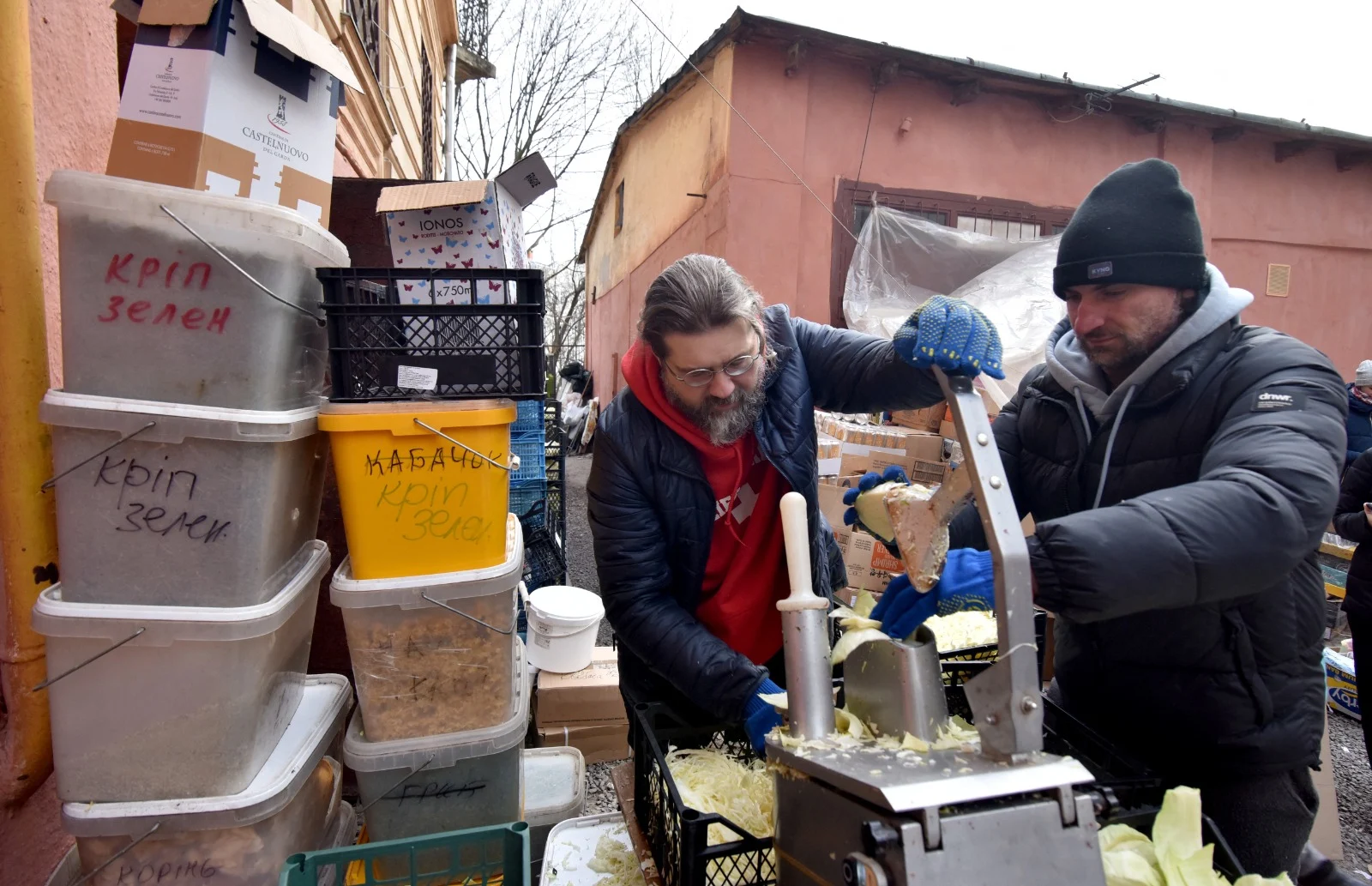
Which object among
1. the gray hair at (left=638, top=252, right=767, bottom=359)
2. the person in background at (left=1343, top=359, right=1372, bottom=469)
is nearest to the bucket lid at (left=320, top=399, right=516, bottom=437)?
the gray hair at (left=638, top=252, right=767, bottom=359)

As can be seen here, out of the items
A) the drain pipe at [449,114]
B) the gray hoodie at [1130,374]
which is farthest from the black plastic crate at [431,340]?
the drain pipe at [449,114]

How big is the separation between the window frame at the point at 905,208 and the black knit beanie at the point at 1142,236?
18.6 ft

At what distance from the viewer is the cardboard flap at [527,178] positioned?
9.97 ft

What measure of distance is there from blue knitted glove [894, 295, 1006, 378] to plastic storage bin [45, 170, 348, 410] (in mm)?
1388

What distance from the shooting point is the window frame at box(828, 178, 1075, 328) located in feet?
24.1

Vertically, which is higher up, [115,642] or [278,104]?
[278,104]

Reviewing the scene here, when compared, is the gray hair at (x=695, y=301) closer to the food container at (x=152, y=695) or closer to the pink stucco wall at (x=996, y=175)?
the food container at (x=152, y=695)

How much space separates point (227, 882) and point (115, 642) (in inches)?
25.2

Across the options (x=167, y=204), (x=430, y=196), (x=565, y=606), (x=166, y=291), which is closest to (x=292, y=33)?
(x=167, y=204)

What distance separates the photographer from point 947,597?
1.15m

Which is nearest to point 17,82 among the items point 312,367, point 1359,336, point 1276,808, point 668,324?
point 312,367

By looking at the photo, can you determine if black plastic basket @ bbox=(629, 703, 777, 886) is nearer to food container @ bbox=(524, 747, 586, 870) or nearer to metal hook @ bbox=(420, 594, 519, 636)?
metal hook @ bbox=(420, 594, 519, 636)

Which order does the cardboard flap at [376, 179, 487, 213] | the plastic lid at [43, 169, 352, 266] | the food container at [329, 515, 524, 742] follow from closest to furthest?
the plastic lid at [43, 169, 352, 266] < the food container at [329, 515, 524, 742] < the cardboard flap at [376, 179, 487, 213]

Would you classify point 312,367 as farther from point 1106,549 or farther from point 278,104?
point 1106,549
